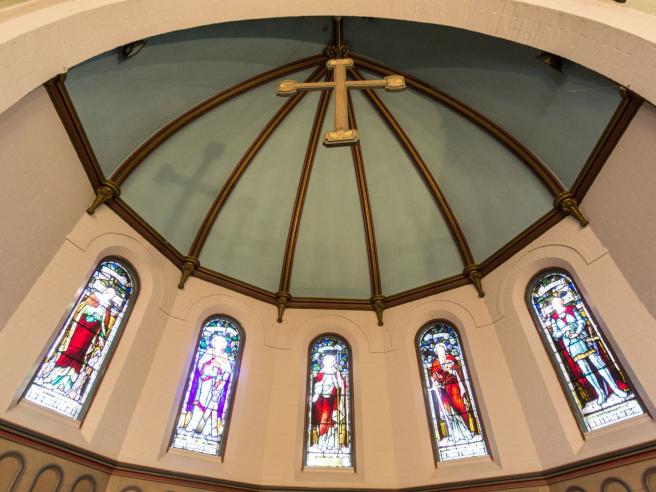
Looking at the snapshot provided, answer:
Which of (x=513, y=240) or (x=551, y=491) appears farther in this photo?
(x=513, y=240)

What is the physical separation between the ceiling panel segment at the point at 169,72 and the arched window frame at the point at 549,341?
235 inches

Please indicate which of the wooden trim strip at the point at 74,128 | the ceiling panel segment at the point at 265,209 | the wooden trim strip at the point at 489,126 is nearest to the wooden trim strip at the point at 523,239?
the wooden trim strip at the point at 489,126

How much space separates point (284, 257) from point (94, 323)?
3889 millimetres

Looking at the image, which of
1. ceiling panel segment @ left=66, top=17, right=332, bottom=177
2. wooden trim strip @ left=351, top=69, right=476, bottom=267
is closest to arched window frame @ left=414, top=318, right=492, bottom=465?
wooden trim strip @ left=351, top=69, right=476, bottom=267

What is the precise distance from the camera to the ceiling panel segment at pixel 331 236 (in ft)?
30.6

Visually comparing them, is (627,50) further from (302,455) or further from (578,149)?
(302,455)

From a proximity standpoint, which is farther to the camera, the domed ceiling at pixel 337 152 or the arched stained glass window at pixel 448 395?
the arched stained glass window at pixel 448 395

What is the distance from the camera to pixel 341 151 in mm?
9375

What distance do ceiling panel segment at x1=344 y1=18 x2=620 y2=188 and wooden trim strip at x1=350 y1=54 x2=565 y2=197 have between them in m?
0.09

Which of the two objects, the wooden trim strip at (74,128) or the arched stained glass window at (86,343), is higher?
the wooden trim strip at (74,128)

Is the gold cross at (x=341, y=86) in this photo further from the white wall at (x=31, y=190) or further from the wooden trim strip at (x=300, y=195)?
the wooden trim strip at (x=300, y=195)

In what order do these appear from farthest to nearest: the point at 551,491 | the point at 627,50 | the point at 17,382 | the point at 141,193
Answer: the point at 141,193 < the point at 551,491 < the point at 17,382 < the point at 627,50

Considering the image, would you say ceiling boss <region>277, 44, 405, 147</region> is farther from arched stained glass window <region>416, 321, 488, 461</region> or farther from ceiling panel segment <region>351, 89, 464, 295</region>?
arched stained glass window <region>416, 321, 488, 461</region>

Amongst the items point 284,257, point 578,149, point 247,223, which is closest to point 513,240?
point 578,149
